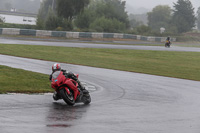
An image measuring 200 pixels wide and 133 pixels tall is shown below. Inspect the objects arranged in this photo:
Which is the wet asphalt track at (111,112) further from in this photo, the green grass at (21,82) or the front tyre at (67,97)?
the green grass at (21,82)

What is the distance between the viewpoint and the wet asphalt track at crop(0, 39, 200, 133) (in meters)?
9.23

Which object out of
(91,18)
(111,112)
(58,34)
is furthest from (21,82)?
(91,18)

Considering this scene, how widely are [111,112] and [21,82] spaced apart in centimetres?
542

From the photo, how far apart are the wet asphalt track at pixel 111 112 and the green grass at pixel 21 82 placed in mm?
887

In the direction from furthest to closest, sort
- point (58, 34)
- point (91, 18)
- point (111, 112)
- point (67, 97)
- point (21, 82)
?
point (91, 18), point (58, 34), point (21, 82), point (67, 97), point (111, 112)

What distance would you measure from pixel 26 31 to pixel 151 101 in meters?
38.5

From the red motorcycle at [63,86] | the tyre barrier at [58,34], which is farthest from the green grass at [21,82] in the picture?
the tyre barrier at [58,34]

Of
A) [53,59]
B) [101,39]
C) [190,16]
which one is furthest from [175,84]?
[190,16]

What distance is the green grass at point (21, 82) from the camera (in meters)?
14.5

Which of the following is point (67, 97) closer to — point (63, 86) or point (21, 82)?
point (63, 86)

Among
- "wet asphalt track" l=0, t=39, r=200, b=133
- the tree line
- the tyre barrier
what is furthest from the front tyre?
the tree line

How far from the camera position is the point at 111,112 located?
11695mm

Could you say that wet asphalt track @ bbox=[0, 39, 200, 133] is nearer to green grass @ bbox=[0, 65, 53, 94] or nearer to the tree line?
green grass @ bbox=[0, 65, 53, 94]

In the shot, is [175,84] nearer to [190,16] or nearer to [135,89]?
[135,89]
